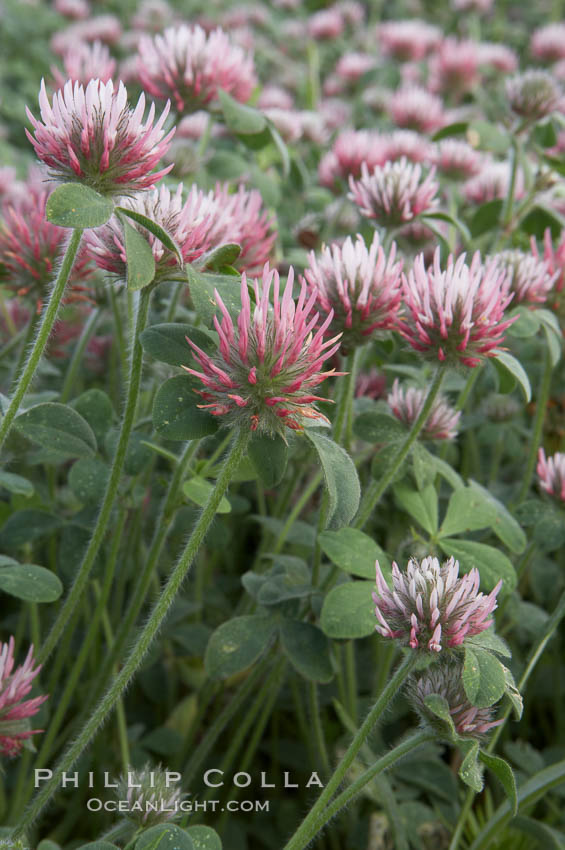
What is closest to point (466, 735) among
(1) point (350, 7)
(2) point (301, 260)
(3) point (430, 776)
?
(3) point (430, 776)

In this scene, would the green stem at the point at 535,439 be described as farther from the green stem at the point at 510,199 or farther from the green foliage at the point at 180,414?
the green foliage at the point at 180,414

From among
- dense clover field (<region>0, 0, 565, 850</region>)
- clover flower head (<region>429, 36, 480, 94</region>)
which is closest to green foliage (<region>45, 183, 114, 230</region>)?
dense clover field (<region>0, 0, 565, 850</region>)

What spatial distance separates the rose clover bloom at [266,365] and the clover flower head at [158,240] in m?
0.22

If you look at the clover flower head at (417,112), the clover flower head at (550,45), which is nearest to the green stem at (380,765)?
the clover flower head at (417,112)

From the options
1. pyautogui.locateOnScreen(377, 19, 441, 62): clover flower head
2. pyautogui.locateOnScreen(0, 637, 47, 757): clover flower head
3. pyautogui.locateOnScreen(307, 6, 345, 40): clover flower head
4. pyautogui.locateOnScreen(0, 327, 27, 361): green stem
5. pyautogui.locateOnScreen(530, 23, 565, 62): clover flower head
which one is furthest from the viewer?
pyautogui.locateOnScreen(307, 6, 345, 40): clover flower head

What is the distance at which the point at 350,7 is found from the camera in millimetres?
5098

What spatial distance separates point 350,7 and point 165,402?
15.2 ft

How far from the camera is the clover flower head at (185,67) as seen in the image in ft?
6.88

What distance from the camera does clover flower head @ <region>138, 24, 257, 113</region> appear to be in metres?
2.10

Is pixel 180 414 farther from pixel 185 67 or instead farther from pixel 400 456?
pixel 185 67

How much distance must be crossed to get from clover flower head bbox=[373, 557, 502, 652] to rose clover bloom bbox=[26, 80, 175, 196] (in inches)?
26.0

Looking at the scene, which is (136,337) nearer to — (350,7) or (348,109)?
(348,109)

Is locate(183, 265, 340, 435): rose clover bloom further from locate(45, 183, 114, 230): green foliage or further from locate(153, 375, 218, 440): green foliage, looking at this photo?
locate(45, 183, 114, 230): green foliage

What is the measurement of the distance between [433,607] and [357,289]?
55 centimetres
